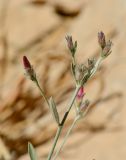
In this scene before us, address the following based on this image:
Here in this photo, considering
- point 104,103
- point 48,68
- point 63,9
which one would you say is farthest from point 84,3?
point 104,103

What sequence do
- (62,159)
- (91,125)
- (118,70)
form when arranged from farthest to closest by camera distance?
(118,70) → (91,125) → (62,159)

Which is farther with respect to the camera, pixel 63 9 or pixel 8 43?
pixel 63 9

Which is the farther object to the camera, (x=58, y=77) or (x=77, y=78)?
(x=58, y=77)

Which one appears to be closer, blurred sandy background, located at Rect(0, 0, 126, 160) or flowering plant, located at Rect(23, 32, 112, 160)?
flowering plant, located at Rect(23, 32, 112, 160)

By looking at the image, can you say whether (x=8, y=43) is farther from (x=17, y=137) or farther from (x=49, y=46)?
(x=17, y=137)

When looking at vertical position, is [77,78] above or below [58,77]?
above

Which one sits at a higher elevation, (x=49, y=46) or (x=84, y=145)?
(x=49, y=46)

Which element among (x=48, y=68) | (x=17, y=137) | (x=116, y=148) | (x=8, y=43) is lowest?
(x=116, y=148)

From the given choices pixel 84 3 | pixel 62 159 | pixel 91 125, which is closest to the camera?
pixel 62 159
